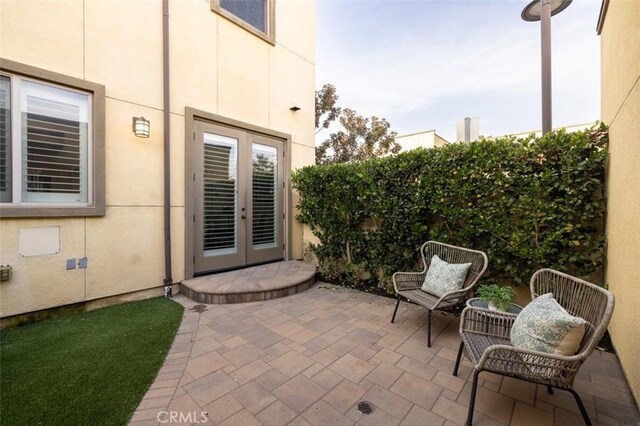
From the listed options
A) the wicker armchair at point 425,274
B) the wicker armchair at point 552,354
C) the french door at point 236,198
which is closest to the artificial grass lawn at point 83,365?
the french door at point 236,198

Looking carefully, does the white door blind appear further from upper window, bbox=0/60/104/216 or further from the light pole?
the light pole

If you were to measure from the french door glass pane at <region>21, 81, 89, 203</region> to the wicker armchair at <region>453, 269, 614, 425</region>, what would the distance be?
4.80 metres

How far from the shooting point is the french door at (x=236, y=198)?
4848 millimetres

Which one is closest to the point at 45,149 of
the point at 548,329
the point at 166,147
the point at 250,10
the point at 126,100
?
the point at 126,100

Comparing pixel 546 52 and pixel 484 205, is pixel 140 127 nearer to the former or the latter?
pixel 484 205

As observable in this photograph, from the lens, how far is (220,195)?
5.07 m

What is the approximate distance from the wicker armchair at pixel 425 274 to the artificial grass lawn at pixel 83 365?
8.83 ft

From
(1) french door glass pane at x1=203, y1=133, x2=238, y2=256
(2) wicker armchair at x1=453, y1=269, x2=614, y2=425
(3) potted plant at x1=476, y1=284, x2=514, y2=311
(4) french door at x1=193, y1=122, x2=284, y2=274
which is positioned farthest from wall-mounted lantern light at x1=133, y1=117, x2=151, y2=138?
(3) potted plant at x1=476, y1=284, x2=514, y2=311

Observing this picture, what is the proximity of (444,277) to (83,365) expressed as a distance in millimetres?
3696

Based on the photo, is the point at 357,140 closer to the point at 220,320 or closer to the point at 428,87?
the point at 428,87

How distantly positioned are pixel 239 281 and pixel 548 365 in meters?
3.92

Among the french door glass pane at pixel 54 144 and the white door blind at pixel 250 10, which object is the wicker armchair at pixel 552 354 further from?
the white door blind at pixel 250 10

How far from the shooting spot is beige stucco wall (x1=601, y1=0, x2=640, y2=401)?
6.92 ft

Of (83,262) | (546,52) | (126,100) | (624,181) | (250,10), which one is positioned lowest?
(83,262)
